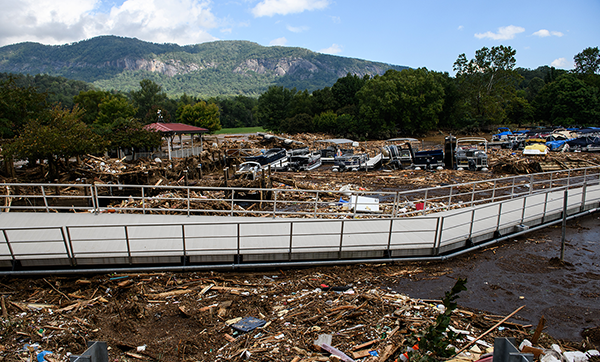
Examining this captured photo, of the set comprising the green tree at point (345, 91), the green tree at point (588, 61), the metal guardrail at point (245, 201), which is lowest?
the metal guardrail at point (245, 201)

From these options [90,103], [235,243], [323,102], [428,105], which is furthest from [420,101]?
[90,103]

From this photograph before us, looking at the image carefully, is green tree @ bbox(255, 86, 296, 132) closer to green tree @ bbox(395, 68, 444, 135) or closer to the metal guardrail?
green tree @ bbox(395, 68, 444, 135)

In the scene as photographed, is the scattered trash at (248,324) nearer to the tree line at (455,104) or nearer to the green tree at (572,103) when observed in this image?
the tree line at (455,104)

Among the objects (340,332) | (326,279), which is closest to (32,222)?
(326,279)

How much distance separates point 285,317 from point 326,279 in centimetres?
193

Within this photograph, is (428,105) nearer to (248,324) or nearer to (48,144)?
(48,144)

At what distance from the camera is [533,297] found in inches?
308

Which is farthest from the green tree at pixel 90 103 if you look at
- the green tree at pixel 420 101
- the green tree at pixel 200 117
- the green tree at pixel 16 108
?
the green tree at pixel 420 101

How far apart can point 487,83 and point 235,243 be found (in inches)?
2893

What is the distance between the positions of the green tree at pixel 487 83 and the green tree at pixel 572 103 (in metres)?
11.4

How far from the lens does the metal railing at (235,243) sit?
867cm

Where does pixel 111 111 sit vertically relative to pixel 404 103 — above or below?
below

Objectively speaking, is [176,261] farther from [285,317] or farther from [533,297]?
[533,297]

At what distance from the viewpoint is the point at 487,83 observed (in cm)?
6812
